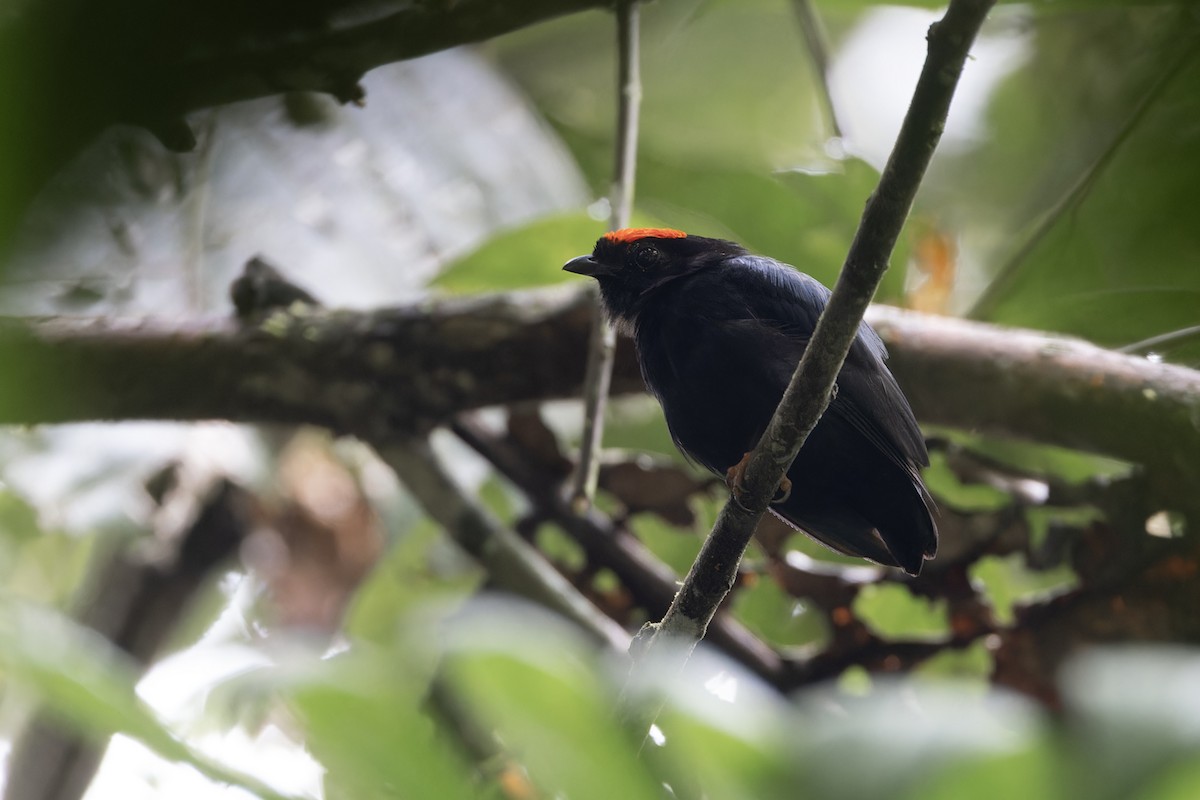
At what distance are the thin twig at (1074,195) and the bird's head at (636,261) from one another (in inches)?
39.4

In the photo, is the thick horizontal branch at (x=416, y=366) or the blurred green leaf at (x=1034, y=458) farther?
the blurred green leaf at (x=1034, y=458)

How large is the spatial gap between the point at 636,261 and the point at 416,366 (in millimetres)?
1000

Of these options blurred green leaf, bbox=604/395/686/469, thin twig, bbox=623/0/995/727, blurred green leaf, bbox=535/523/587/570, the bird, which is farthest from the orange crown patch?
blurred green leaf, bbox=604/395/686/469

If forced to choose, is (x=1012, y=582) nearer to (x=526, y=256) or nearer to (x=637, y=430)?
(x=637, y=430)

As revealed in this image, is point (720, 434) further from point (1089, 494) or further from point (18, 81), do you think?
point (18, 81)

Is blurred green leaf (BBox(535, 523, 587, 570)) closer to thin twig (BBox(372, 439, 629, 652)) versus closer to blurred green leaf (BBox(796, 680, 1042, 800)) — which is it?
thin twig (BBox(372, 439, 629, 652))

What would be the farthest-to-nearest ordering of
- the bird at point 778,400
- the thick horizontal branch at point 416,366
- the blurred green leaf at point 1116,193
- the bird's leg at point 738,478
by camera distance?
the thick horizontal branch at point 416,366 < the blurred green leaf at point 1116,193 < the bird at point 778,400 < the bird's leg at point 738,478

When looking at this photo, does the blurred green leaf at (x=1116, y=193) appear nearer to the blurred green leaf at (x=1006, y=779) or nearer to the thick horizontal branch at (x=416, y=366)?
the thick horizontal branch at (x=416, y=366)

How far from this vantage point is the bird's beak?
8.71 feet

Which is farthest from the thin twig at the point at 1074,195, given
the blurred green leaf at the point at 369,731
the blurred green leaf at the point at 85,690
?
the blurred green leaf at the point at 85,690

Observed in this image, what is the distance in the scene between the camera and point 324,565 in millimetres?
4836

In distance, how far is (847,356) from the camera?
2.04 metres

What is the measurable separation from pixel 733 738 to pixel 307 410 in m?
2.83

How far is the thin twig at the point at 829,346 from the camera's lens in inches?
49.3
